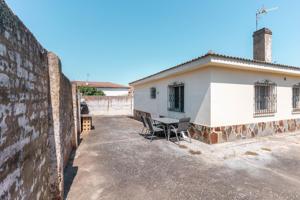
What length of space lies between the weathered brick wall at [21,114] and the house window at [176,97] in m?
6.46

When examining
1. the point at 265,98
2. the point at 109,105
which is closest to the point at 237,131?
the point at 265,98

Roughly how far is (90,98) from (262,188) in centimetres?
1632

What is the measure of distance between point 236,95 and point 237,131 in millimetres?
1480

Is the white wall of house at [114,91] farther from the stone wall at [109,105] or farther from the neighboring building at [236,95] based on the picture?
the neighboring building at [236,95]

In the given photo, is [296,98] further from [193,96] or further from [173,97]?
[173,97]

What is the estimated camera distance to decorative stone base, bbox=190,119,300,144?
6199 millimetres

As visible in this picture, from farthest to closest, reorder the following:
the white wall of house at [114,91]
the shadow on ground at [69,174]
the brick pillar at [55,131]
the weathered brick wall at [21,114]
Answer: the white wall of house at [114,91] → the shadow on ground at [69,174] → the brick pillar at [55,131] → the weathered brick wall at [21,114]

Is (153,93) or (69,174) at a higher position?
(153,93)

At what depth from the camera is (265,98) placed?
297 inches

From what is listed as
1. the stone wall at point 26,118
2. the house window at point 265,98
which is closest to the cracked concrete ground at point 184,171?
the stone wall at point 26,118

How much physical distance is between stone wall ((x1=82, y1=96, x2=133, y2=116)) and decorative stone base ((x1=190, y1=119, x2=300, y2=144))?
458 inches

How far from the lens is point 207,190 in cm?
309

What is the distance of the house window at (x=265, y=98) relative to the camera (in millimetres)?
7305

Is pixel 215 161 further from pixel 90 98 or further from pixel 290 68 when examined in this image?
pixel 90 98
